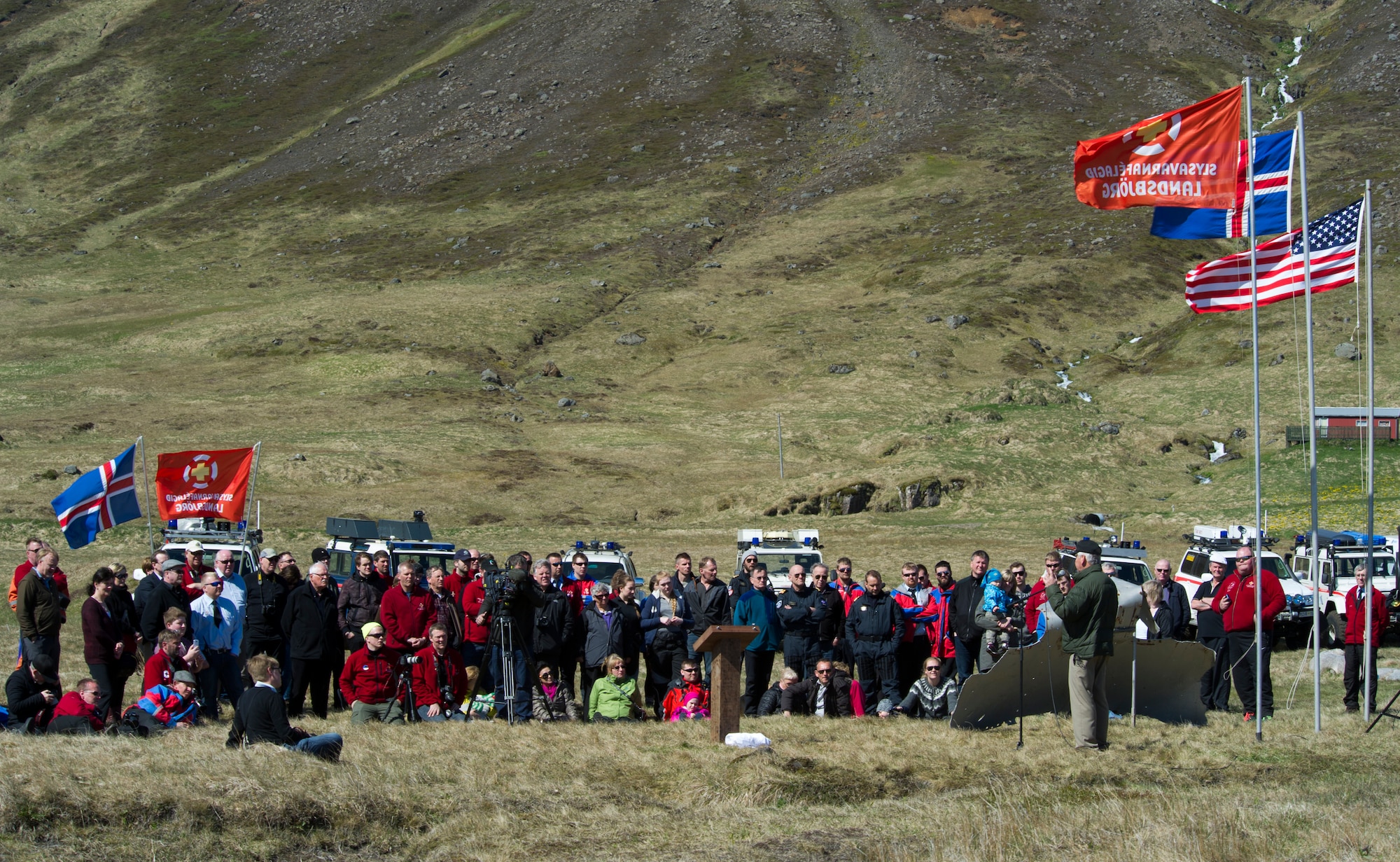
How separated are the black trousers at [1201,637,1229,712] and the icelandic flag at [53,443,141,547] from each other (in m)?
14.9

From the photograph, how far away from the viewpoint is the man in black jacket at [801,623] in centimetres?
1406

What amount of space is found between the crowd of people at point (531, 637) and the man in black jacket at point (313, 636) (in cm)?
2

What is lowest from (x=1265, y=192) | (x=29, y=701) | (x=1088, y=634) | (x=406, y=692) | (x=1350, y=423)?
(x=406, y=692)

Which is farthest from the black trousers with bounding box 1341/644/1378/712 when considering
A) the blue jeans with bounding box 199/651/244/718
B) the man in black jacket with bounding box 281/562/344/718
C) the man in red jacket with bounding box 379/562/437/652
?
the blue jeans with bounding box 199/651/244/718

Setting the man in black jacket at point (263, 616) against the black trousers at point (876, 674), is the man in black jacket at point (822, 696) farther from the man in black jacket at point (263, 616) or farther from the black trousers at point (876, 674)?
the man in black jacket at point (263, 616)

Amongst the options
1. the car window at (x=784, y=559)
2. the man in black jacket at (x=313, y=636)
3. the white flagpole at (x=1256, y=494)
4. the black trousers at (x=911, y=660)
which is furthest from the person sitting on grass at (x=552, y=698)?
the car window at (x=784, y=559)

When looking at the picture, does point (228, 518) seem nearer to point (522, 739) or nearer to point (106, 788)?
point (522, 739)

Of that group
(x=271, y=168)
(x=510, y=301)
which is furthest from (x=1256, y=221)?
(x=271, y=168)

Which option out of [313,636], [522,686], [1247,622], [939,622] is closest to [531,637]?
[522,686]

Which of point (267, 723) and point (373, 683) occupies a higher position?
point (267, 723)

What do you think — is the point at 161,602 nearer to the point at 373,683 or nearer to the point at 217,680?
the point at 217,680

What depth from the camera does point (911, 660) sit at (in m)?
14.1

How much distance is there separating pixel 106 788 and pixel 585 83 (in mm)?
133034

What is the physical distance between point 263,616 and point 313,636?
0.88 m
